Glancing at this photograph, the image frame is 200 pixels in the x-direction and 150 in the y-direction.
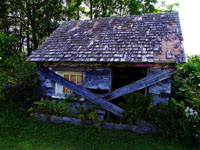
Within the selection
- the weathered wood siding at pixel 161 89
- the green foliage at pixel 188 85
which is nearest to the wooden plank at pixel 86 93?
the weathered wood siding at pixel 161 89

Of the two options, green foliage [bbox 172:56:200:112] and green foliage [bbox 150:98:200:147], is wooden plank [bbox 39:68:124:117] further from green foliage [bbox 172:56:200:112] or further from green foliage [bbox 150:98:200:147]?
green foliage [bbox 172:56:200:112]

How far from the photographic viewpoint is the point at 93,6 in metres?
16.2

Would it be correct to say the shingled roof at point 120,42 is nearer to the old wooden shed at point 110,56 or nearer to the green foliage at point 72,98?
the old wooden shed at point 110,56

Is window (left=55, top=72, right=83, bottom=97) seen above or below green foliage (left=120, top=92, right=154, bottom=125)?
above

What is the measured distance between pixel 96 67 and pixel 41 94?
3.08m

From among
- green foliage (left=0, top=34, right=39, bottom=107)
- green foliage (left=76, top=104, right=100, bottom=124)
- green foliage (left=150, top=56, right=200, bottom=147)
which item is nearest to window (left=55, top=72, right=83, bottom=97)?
green foliage (left=0, top=34, right=39, bottom=107)

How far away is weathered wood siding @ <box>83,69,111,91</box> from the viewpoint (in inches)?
237

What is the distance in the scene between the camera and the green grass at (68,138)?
13.6 feet

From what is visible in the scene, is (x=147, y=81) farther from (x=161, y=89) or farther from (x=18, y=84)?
(x=18, y=84)

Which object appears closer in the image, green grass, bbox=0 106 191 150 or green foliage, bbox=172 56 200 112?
green grass, bbox=0 106 191 150

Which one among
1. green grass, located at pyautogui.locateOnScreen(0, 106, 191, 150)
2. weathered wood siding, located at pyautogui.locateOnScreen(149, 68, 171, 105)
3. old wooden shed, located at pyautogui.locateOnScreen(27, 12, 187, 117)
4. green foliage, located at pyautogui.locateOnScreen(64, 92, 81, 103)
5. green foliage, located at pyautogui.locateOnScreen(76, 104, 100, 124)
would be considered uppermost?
old wooden shed, located at pyautogui.locateOnScreen(27, 12, 187, 117)

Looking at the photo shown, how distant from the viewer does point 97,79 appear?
615 centimetres

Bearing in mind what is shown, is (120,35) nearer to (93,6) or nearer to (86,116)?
(86,116)

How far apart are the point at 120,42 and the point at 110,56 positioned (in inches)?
42.1
